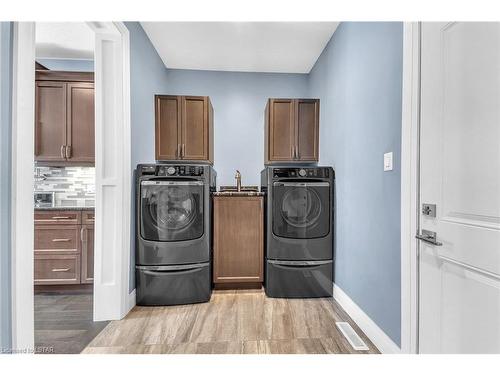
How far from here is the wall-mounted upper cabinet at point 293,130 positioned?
282 centimetres

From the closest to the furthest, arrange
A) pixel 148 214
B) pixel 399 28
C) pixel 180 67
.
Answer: pixel 399 28 < pixel 148 214 < pixel 180 67

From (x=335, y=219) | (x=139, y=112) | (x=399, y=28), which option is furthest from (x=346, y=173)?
(x=139, y=112)

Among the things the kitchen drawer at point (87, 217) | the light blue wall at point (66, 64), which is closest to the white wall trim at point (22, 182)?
the kitchen drawer at point (87, 217)

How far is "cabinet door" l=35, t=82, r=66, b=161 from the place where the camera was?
2658mm

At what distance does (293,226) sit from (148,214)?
1.35m

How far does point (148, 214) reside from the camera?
86.3 inches

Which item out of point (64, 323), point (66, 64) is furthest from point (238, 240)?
point (66, 64)

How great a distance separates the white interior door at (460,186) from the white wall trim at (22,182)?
5.65ft

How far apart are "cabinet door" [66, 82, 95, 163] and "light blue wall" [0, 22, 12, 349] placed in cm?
202

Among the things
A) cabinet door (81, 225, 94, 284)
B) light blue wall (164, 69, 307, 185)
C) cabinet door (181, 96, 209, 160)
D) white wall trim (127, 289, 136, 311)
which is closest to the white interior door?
cabinet door (181, 96, 209, 160)

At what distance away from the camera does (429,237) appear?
119 centimetres

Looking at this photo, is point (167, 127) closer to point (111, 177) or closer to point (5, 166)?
point (111, 177)
